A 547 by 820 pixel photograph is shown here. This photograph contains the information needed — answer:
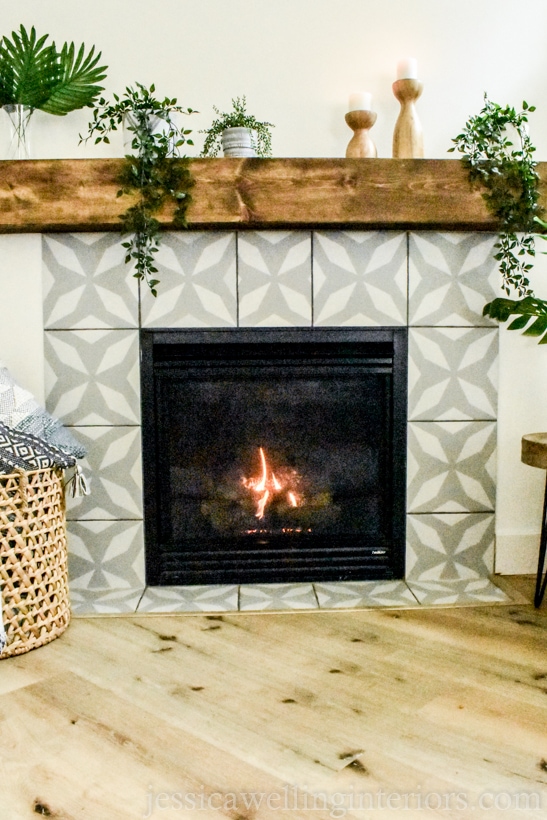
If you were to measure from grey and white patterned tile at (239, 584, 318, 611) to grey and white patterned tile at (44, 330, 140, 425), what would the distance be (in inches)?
23.5

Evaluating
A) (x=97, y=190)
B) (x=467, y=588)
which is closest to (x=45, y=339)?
(x=97, y=190)

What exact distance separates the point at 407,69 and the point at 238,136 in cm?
53

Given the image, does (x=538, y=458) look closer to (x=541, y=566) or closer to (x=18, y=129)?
(x=541, y=566)

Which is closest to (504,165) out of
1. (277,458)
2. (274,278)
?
(274,278)

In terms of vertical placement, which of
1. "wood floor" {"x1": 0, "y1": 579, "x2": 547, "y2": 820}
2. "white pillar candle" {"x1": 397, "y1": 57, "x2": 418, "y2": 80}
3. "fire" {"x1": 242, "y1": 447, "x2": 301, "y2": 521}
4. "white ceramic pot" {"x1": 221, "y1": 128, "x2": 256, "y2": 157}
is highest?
"white pillar candle" {"x1": 397, "y1": 57, "x2": 418, "y2": 80}

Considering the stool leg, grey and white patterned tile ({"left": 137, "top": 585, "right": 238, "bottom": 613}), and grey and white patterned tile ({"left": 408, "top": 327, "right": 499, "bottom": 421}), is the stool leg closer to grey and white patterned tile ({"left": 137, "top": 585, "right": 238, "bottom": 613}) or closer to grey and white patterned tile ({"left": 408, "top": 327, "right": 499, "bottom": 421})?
grey and white patterned tile ({"left": 408, "top": 327, "right": 499, "bottom": 421})

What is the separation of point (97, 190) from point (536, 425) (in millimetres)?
1434

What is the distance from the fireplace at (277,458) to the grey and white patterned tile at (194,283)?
8 cm

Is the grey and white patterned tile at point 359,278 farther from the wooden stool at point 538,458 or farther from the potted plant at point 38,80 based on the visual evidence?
the potted plant at point 38,80

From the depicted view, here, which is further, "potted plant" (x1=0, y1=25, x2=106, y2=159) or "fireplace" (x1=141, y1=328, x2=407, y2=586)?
"fireplace" (x1=141, y1=328, x2=407, y2=586)

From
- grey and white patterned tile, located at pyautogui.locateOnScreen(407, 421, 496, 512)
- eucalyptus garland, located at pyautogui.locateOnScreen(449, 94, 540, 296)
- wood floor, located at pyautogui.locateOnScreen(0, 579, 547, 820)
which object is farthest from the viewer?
grey and white patterned tile, located at pyautogui.locateOnScreen(407, 421, 496, 512)

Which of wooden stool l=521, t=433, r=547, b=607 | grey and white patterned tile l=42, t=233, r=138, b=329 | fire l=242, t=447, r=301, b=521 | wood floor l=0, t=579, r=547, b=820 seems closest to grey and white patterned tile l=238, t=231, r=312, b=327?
grey and white patterned tile l=42, t=233, r=138, b=329

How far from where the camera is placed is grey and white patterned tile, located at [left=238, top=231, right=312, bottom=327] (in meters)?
1.98

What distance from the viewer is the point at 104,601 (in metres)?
1.94
